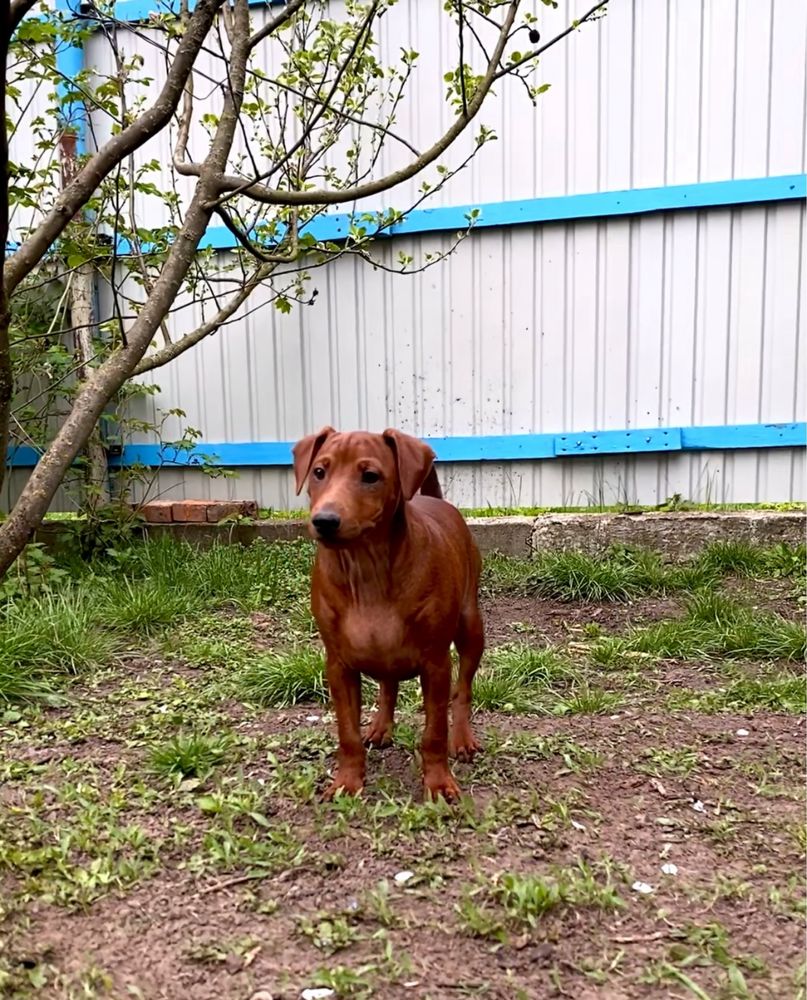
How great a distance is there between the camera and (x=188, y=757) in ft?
8.82

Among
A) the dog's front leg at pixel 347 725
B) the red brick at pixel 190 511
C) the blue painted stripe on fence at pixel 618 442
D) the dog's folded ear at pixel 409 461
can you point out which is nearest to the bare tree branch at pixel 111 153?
the dog's folded ear at pixel 409 461

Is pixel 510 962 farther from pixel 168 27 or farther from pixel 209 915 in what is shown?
pixel 168 27

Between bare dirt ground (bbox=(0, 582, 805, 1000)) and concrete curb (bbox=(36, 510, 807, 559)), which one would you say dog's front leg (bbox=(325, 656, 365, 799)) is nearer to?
bare dirt ground (bbox=(0, 582, 805, 1000))

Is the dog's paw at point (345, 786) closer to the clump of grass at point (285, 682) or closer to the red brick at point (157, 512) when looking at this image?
the clump of grass at point (285, 682)

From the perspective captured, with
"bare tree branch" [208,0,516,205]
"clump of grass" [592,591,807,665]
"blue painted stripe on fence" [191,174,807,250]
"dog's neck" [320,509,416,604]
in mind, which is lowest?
"clump of grass" [592,591,807,665]

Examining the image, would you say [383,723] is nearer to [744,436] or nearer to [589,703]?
[589,703]

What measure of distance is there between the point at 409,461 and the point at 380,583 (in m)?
0.36

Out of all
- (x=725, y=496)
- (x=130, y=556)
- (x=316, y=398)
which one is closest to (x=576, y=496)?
(x=725, y=496)

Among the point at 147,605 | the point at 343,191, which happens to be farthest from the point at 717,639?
the point at 147,605

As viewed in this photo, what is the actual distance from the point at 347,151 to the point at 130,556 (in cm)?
295

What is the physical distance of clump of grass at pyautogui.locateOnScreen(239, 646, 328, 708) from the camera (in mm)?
3312

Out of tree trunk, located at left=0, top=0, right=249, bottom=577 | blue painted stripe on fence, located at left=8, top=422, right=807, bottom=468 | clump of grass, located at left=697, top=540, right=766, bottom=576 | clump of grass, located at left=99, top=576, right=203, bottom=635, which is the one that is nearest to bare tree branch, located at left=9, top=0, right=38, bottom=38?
tree trunk, located at left=0, top=0, right=249, bottom=577

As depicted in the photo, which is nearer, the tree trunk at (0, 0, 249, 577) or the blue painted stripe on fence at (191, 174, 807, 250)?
the tree trunk at (0, 0, 249, 577)

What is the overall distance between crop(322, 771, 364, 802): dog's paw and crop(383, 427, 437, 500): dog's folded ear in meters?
0.90
